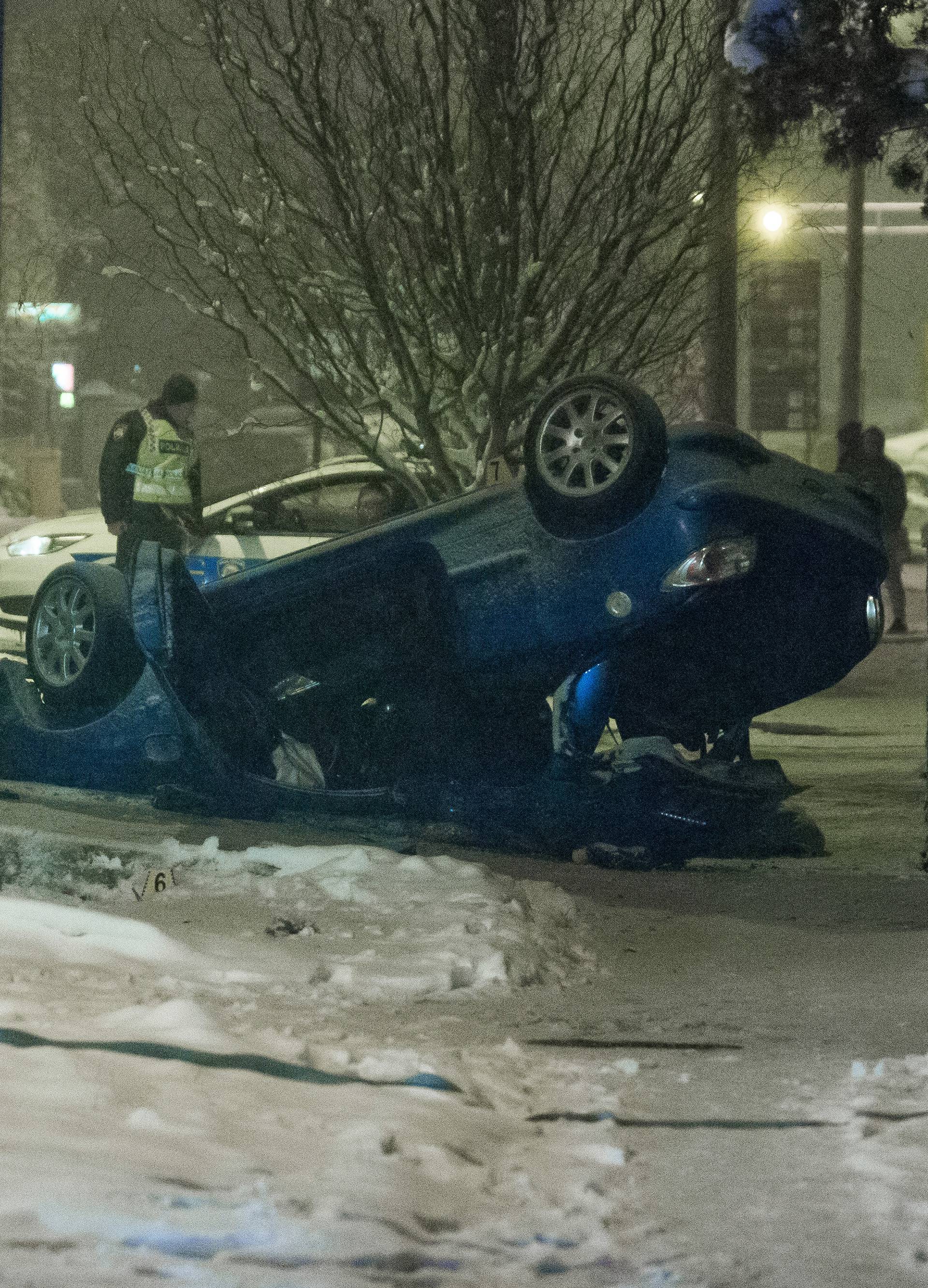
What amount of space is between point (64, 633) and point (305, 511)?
1.32m

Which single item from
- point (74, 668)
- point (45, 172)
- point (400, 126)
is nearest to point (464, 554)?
point (74, 668)

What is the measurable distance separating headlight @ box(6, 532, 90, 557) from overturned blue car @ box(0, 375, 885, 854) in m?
0.37

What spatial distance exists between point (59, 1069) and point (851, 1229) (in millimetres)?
1735

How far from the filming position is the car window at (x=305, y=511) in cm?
771

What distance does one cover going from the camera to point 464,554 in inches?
260

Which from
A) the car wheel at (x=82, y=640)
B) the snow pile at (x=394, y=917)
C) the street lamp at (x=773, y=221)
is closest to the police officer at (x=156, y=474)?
the car wheel at (x=82, y=640)

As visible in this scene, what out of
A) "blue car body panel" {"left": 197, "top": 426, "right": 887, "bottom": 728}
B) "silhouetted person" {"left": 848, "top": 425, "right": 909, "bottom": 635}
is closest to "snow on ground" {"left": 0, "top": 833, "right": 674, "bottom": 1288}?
"blue car body panel" {"left": 197, "top": 426, "right": 887, "bottom": 728}

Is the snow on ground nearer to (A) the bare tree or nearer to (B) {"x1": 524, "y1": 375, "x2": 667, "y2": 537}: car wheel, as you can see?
(B) {"x1": 524, "y1": 375, "x2": 667, "y2": 537}: car wheel

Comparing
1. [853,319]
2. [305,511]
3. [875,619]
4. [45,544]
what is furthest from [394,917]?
[853,319]

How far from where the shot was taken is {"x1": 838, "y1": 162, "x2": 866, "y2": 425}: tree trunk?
7.03m

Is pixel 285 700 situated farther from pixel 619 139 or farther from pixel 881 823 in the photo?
pixel 619 139

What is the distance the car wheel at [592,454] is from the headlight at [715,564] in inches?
10.9

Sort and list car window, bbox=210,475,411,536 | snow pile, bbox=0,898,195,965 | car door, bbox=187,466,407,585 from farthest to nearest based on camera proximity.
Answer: car window, bbox=210,475,411,536
car door, bbox=187,466,407,585
snow pile, bbox=0,898,195,965

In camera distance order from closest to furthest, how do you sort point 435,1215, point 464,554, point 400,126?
point 435,1215
point 464,554
point 400,126
